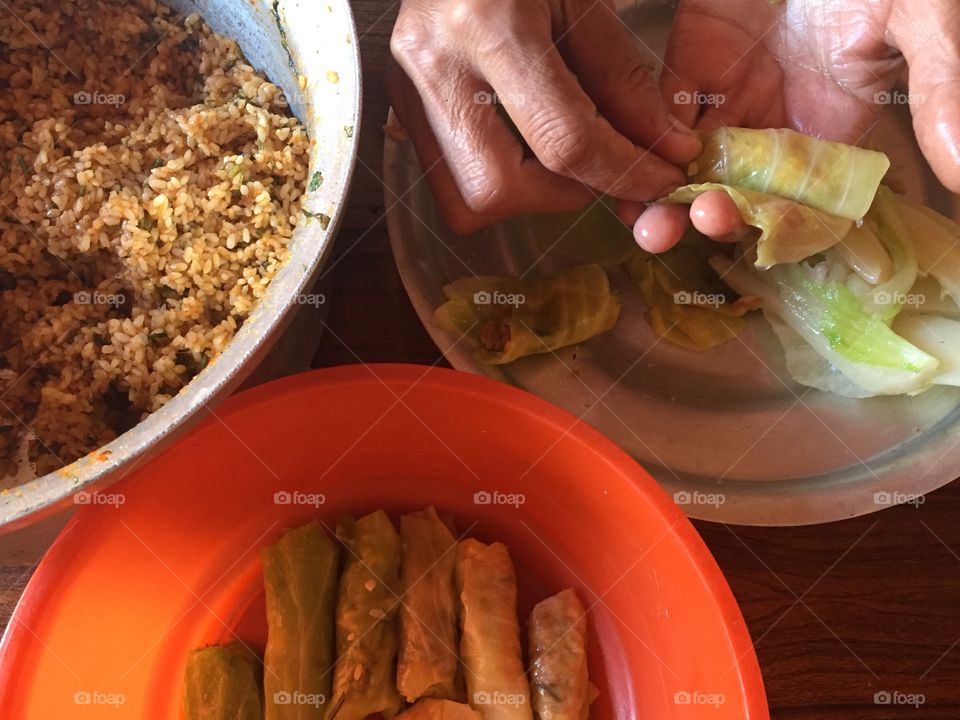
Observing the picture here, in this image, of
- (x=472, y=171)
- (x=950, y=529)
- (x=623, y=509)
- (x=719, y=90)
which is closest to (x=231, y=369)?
(x=472, y=171)

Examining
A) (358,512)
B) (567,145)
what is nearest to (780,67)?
(567,145)

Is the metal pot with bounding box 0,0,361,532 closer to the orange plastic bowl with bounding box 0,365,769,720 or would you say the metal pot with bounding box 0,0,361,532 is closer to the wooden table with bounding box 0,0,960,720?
the orange plastic bowl with bounding box 0,365,769,720

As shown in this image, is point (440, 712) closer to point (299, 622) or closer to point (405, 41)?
point (299, 622)

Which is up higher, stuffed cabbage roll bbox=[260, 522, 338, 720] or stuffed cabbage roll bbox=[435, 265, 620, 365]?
stuffed cabbage roll bbox=[435, 265, 620, 365]

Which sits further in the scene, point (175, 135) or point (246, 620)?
point (246, 620)

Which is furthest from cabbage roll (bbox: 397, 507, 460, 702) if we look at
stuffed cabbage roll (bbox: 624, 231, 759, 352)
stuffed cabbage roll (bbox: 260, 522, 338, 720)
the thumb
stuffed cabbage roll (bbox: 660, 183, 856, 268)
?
the thumb

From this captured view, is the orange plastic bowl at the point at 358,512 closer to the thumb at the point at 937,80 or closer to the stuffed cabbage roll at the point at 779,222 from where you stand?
the stuffed cabbage roll at the point at 779,222

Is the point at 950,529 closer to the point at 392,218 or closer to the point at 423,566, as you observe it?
the point at 423,566
